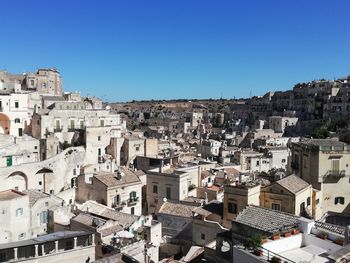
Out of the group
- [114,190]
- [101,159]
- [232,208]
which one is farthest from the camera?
[101,159]

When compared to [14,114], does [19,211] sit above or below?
below

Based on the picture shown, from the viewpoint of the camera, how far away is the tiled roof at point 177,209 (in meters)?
30.8

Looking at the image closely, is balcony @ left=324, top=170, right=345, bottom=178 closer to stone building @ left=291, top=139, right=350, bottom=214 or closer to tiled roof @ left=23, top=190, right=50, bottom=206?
stone building @ left=291, top=139, right=350, bottom=214

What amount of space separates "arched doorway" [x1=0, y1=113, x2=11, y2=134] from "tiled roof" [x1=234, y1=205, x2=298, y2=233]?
3703 cm

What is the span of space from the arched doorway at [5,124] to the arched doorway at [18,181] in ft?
42.2

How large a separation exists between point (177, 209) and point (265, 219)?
1261 centimetres

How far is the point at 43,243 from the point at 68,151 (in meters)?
24.6

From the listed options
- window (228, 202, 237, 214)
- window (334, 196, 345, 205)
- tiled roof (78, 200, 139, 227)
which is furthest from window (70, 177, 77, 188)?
window (334, 196, 345, 205)

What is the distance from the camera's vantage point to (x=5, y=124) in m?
49.1

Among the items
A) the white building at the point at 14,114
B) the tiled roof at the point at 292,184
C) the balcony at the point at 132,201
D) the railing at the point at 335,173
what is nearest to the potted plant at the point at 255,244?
the tiled roof at the point at 292,184

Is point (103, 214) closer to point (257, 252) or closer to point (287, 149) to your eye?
point (257, 252)

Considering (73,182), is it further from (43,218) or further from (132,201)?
(43,218)

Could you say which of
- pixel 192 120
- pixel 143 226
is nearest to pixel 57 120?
pixel 143 226

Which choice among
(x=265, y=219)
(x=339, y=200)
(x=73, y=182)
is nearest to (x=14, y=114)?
(x=73, y=182)
